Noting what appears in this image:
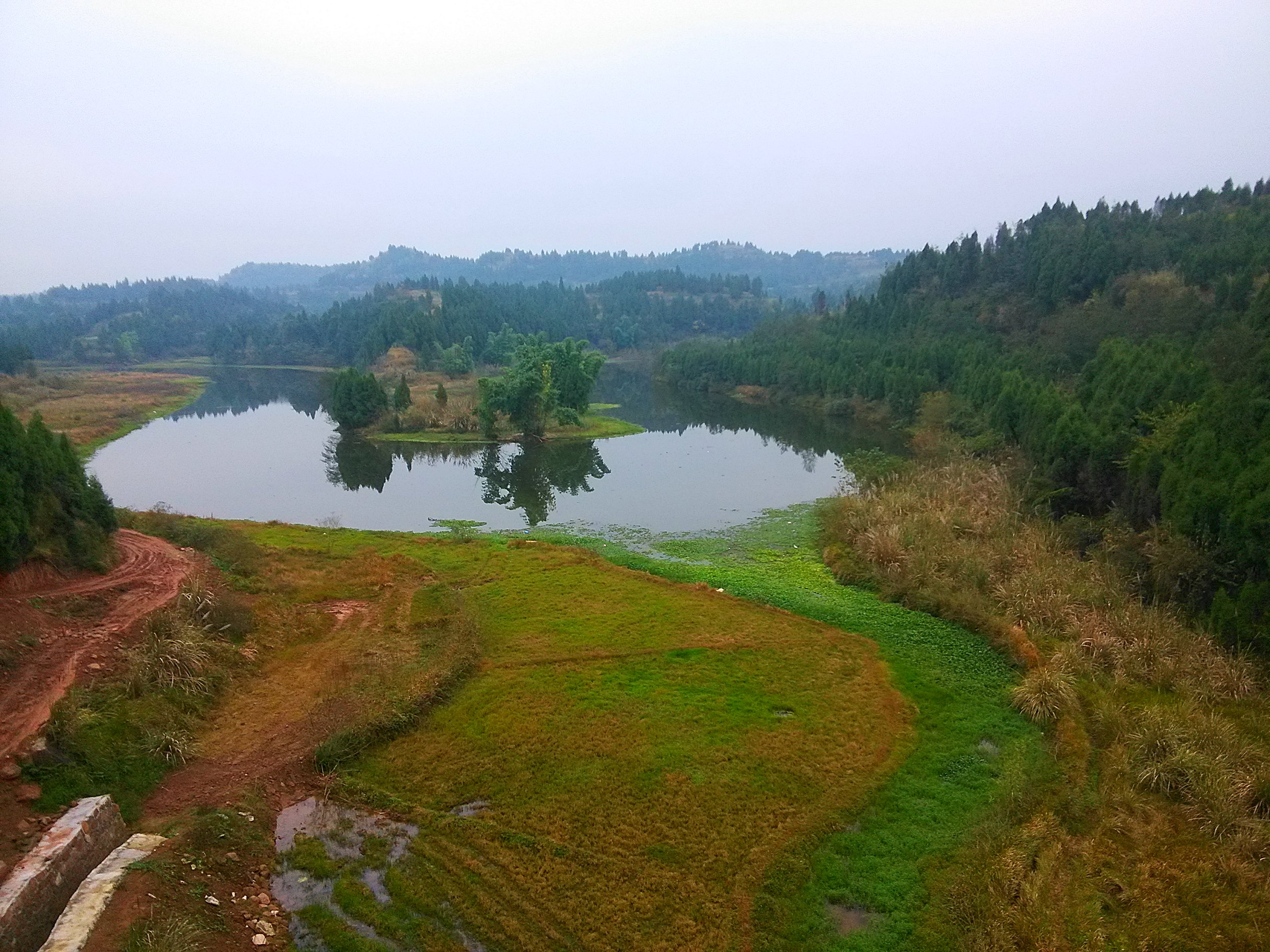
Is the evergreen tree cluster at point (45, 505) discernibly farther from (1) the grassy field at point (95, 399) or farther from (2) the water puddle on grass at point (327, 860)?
(1) the grassy field at point (95, 399)


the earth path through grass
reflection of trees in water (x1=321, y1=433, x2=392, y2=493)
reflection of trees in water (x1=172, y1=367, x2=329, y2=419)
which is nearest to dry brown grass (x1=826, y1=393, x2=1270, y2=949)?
the earth path through grass

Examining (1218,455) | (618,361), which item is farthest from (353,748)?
(618,361)

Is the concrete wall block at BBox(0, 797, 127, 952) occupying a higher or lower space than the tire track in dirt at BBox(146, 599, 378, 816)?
higher

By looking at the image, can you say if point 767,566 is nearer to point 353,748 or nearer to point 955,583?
point 955,583

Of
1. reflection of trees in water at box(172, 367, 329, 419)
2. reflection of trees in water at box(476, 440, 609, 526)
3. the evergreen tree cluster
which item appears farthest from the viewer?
reflection of trees in water at box(172, 367, 329, 419)

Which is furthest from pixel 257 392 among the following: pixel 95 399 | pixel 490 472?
pixel 490 472

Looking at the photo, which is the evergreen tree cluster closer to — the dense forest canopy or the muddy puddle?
the muddy puddle
